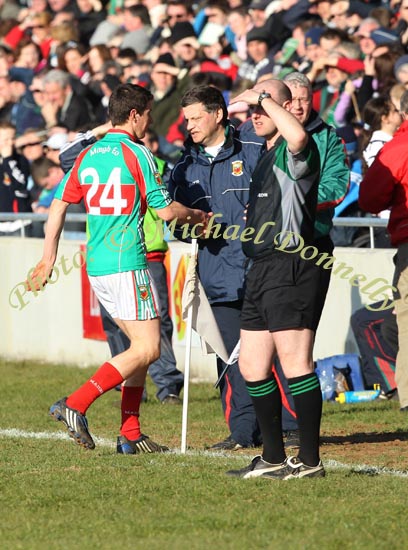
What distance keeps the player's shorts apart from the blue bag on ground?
131 inches

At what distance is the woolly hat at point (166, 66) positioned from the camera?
1653 cm

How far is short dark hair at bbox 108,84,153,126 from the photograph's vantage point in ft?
26.9

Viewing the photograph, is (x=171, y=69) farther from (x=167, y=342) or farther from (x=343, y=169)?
(x=343, y=169)

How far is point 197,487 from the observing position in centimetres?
684

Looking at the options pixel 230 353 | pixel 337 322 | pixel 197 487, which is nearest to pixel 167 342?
pixel 337 322

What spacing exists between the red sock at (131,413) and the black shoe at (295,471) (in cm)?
147

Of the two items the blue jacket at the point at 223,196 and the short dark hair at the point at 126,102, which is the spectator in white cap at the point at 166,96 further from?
the short dark hair at the point at 126,102

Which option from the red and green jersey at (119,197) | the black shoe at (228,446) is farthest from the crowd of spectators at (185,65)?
the red and green jersey at (119,197)

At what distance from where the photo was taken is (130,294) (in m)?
8.04

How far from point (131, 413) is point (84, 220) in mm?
5115

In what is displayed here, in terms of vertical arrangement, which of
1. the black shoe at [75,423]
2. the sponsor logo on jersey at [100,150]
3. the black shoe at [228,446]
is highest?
the sponsor logo on jersey at [100,150]

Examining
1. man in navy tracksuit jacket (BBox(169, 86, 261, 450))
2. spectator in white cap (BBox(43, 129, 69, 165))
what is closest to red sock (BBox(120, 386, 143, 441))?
man in navy tracksuit jacket (BBox(169, 86, 261, 450))

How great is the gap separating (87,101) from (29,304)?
436 centimetres

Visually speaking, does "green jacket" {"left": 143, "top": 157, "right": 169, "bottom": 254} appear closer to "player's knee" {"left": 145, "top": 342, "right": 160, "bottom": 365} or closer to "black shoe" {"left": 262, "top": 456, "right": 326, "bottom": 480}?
"player's knee" {"left": 145, "top": 342, "right": 160, "bottom": 365}
